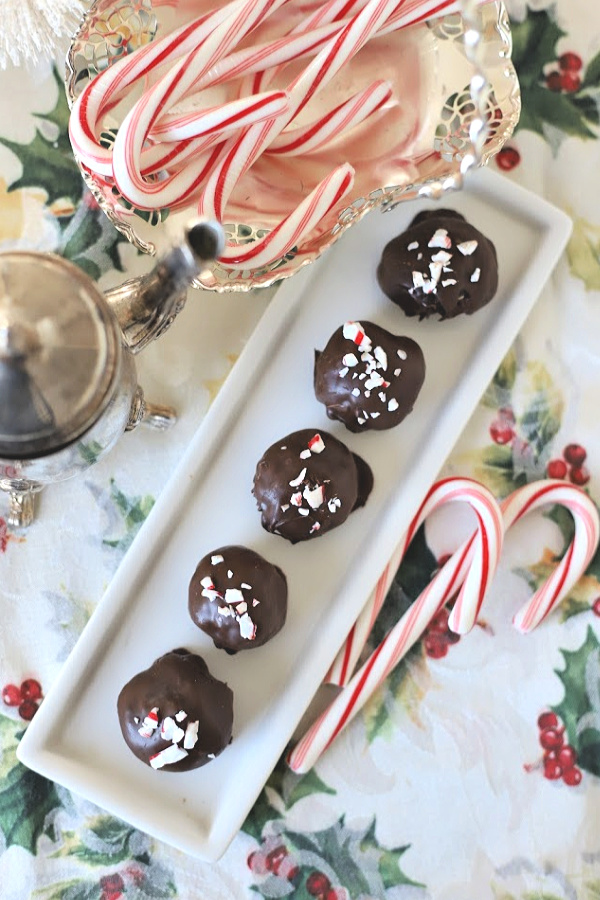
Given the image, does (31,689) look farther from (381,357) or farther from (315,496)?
(381,357)

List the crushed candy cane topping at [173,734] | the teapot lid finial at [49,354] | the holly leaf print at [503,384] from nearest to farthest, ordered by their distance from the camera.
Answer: the teapot lid finial at [49,354] < the crushed candy cane topping at [173,734] < the holly leaf print at [503,384]

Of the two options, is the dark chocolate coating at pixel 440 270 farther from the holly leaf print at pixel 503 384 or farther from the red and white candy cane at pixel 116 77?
the red and white candy cane at pixel 116 77

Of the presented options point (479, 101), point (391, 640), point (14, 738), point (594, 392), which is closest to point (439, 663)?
point (391, 640)

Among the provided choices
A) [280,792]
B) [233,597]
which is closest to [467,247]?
[233,597]

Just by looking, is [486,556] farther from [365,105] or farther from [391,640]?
[365,105]

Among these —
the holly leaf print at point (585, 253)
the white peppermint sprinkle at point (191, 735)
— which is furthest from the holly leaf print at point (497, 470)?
the white peppermint sprinkle at point (191, 735)
